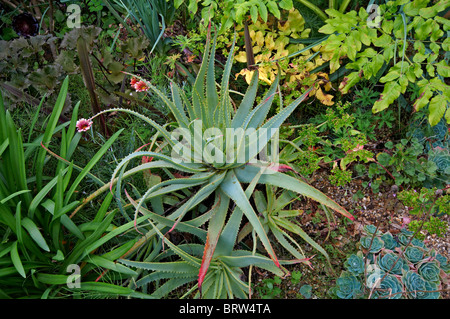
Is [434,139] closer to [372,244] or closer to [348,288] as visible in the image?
[372,244]

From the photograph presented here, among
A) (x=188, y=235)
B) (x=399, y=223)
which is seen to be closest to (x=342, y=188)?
(x=399, y=223)

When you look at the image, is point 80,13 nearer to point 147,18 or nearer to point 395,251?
point 147,18

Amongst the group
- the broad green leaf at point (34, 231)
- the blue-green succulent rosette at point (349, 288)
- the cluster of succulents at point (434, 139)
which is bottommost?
the blue-green succulent rosette at point (349, 288)

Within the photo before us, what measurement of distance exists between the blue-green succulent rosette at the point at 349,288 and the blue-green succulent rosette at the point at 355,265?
0.10ft

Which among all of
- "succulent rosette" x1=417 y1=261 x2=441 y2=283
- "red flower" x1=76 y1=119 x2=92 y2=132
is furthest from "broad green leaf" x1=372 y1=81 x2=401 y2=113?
"red flower" x1=76 y1=119 x2=92 y2=132

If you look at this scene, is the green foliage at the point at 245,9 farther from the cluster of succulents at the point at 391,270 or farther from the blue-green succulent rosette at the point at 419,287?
→ the blue-green succulent rosette at the point at 419,287

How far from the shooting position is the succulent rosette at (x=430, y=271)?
→ 1630 mm

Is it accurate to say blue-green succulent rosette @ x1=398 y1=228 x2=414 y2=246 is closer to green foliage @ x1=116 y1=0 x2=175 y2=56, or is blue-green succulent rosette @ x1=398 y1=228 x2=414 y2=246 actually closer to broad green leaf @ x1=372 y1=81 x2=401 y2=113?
broad green leaf @ x1=372 y1=81 x2=401 y2=113

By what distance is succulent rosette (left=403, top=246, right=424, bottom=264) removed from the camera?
5.56 ft

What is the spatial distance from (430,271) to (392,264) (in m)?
0.16

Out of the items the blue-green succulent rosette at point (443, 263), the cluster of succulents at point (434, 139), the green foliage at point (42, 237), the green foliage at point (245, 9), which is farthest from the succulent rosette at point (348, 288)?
the green foliage at point (245, 9)

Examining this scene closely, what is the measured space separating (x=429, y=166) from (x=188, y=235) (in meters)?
1.29

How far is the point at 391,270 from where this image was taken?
1686mm

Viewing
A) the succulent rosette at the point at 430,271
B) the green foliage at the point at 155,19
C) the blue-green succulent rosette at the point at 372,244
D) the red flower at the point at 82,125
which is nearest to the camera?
the succulent rosette at the point at 430,271
